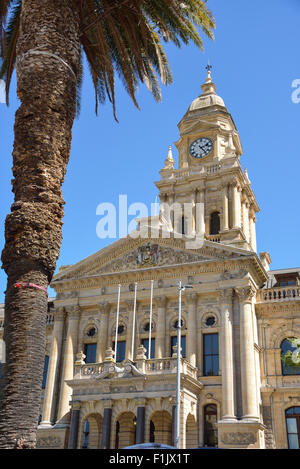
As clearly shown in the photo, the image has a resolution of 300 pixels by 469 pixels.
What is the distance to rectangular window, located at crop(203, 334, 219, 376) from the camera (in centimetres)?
3606

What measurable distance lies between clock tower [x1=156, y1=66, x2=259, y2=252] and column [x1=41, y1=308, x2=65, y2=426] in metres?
12.7

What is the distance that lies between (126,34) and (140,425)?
22697 millimetres

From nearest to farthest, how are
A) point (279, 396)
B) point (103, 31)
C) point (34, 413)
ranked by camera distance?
point (34, 413) < point (103, 31) < point (279, 396)

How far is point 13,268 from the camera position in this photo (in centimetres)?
1203

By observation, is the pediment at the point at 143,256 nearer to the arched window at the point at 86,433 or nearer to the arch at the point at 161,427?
the arch at the point at 161,427

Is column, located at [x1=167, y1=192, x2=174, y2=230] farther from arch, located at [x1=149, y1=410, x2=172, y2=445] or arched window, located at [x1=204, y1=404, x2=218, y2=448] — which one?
arch, located at [x1=149, y1=410, x2=172, y2=445]

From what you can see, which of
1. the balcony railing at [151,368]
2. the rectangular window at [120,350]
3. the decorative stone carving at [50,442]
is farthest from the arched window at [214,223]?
the decorative stone carving at [50,442]

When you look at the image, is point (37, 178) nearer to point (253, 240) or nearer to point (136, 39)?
point (136, 39)

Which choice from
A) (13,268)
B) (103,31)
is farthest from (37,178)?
(103,31)

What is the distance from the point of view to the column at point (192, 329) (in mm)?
36188

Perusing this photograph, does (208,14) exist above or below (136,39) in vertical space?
above
